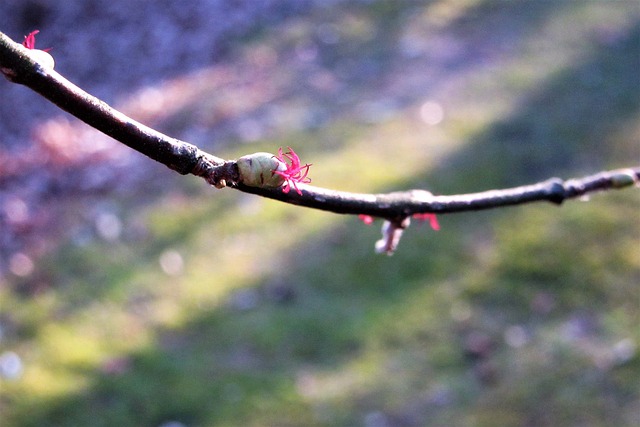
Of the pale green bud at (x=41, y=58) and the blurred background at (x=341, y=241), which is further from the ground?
the blurred background at (x=341, y=241)

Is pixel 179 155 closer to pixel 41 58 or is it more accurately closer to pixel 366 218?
pixel 41 58

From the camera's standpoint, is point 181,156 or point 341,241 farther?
point 341,241

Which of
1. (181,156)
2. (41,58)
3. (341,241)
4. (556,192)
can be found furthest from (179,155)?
(341,241)

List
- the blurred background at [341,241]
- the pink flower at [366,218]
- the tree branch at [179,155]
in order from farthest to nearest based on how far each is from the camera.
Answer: the blurred background at [341,241] → the pink flower at [366,218] → the tree branch at [179,155]

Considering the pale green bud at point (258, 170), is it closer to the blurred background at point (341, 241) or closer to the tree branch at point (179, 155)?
the tree branch at point (179, 155)

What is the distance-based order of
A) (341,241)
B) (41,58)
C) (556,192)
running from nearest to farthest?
1. (41,58)
2. (556,192)
3. (341,241)

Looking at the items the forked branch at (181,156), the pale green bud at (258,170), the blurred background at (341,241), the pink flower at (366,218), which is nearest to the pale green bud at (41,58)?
the forked branch at (181,156)

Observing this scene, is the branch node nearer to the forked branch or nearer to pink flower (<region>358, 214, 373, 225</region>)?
the forked branch
